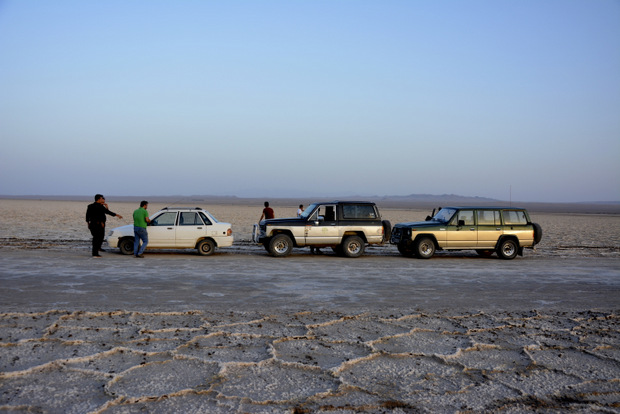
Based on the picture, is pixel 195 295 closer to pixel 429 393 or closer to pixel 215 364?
pixel 215 364

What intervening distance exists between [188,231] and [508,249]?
10.6 metres

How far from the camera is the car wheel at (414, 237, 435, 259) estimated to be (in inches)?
→ 675

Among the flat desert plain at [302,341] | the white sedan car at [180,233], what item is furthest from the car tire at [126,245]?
the flat desert plain at [302,341]

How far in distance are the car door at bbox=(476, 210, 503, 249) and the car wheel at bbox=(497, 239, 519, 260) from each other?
246mm

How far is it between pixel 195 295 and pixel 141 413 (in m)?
5.42

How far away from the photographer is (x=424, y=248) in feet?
56.6

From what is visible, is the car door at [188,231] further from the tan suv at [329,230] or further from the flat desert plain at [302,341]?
the flat desert plain at [302,341]

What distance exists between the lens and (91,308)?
8.75m

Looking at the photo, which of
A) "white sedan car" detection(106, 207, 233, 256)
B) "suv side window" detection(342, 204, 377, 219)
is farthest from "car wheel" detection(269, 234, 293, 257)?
"suv side window" detection(342, 204, 377, 219)

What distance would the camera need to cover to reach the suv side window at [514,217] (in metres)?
17.9

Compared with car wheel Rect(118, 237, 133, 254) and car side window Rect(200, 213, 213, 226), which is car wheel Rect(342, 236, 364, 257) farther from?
car wheel Rect(118, 237, 133, 254)

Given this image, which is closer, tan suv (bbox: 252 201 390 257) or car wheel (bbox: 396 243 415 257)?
tan suv (bbox: 252 201 390 257)

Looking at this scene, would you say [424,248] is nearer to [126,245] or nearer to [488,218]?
[488,218]

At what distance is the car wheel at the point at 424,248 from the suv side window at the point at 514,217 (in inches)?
111
